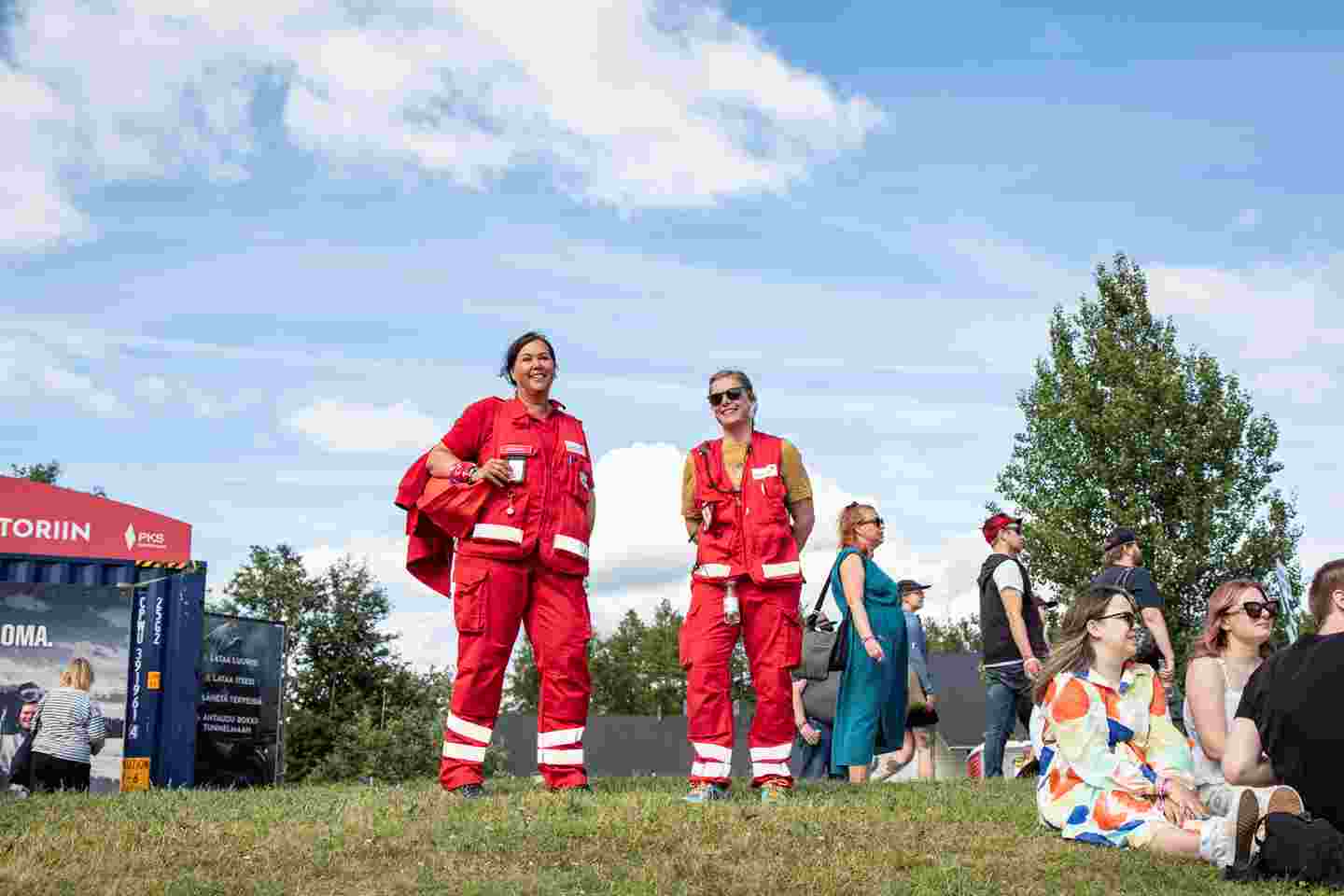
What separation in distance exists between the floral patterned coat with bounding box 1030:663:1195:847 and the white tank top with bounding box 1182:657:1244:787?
0.39 m

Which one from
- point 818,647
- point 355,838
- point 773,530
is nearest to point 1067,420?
point 818,647

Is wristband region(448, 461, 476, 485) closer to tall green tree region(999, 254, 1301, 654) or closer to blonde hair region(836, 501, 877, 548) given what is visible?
blonde hair region(836, 501, 877, 548)

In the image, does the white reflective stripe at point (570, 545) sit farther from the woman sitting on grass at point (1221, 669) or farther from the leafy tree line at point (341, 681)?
the leafy tree line at point (341, 681)

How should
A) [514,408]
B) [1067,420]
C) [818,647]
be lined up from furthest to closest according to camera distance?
[1067,420] < [818,647] < [514,408]

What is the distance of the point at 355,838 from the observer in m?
5.98

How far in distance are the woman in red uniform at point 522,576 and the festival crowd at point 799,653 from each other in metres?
0.01

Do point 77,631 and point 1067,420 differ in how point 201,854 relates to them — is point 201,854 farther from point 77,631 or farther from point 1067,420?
point 1067,420

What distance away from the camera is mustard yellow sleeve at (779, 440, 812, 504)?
782 centimetres

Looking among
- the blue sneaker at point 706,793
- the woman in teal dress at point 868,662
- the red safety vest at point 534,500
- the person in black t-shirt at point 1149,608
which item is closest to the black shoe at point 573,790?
the blue sneaker at point 706,793

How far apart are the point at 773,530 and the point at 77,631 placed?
9091 mm

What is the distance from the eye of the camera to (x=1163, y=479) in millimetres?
30734

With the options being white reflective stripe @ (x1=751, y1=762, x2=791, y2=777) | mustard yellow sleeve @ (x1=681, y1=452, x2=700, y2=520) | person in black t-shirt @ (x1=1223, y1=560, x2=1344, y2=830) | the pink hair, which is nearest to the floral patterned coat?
person in black t-shirt @ (x1=1223, y1=560, x2=1344, y2=830)

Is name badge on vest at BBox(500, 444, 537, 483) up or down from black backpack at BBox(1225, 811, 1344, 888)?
up

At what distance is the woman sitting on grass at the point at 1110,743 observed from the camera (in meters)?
6.06
